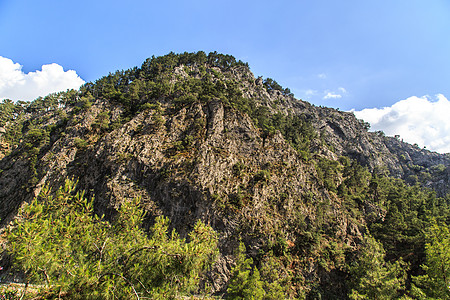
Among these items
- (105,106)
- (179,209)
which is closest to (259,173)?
(179,209)

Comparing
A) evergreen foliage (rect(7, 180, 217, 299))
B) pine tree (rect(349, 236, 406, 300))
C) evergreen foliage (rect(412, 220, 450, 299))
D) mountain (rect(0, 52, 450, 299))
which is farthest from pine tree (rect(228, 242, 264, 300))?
evergreen foliage (rect(7, 180, 217, 299))

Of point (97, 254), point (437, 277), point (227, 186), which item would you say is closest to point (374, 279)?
point (437, 277)

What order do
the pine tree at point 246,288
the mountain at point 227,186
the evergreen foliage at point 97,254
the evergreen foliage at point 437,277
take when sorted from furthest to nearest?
the mountain at point 227,186, the pine tree at point 246,288, the evergreen foliage at point 437,277, the evergreen foliage at point 97,254

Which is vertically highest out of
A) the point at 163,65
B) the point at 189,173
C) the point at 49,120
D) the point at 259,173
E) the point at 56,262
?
the point at 163,65

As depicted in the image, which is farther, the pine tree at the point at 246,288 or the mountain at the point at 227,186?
the mountain at the point at 227,186

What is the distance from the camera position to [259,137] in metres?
49.3

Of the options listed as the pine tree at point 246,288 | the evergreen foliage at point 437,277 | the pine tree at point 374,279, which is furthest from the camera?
the pine tree at point 374,279

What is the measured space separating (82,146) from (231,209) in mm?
40268

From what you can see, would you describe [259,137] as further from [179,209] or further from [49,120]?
[49,120]

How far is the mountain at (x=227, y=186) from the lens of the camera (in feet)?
106

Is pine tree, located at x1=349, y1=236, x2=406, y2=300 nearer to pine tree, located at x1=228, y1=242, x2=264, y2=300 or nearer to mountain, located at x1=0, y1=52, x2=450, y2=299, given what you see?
mountain, located at x1=0, y1=52, x2=450, y2=299

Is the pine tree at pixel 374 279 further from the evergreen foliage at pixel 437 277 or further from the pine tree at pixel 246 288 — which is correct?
the pine tree at pixel 246 288

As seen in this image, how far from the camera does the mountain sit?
106 feet

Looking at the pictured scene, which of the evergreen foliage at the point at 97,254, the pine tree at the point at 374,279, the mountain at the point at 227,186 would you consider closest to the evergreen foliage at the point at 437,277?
the pine tree at the point at 374,279
